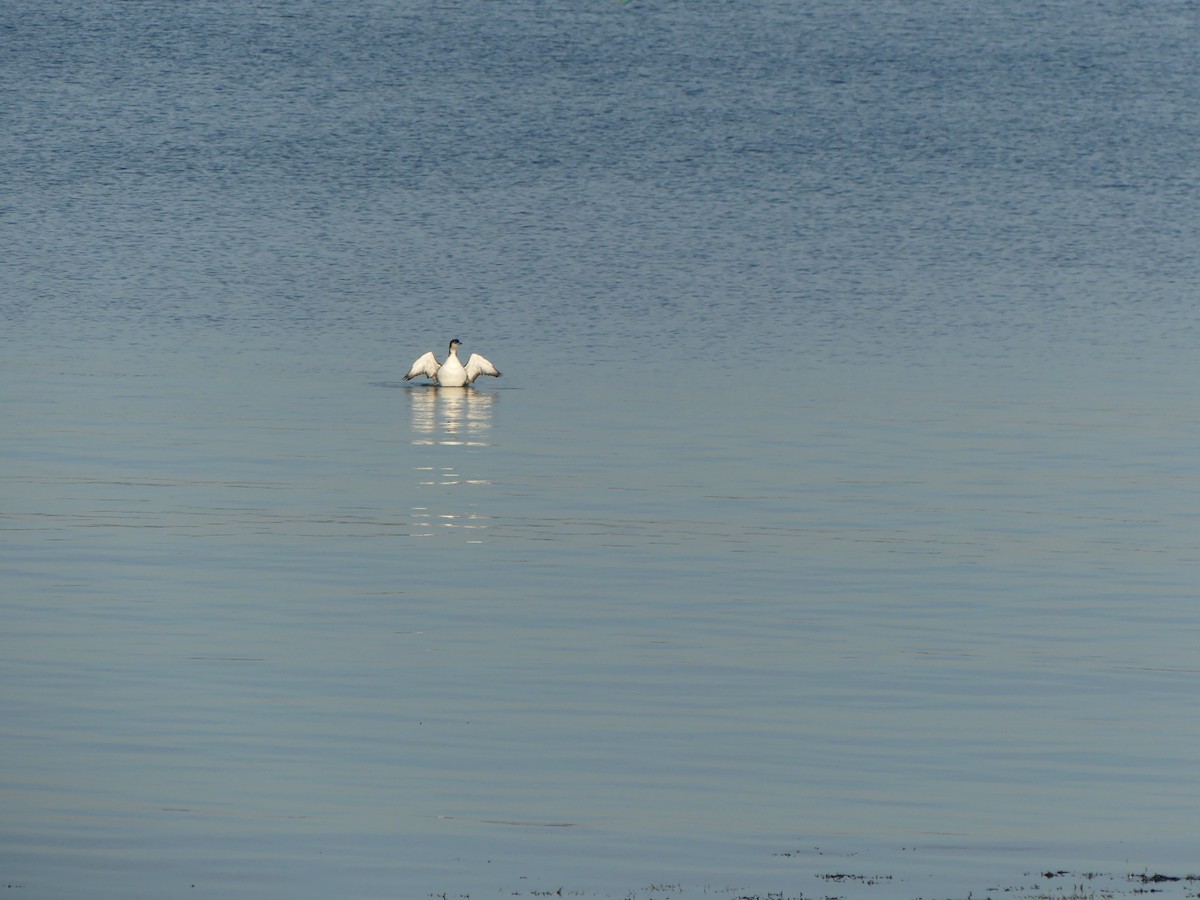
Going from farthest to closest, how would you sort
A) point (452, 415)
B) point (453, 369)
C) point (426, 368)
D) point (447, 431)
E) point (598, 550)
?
point (426, 368), point (453, 369), point (452, 415), point (447, 431), point (598, 550)

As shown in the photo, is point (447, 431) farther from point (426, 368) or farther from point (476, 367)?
point (426, 368)

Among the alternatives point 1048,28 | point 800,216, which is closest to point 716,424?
point 800,216

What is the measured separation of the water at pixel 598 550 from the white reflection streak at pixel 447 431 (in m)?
0.18

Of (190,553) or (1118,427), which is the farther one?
(1118,427)

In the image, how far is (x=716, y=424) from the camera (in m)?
40.1

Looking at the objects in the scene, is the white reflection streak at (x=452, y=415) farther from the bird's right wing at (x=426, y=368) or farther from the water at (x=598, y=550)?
the bird's right wing at (x=426, y=368)

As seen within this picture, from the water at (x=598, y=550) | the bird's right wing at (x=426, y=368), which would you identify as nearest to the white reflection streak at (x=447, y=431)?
the water at (x=598, y=550)

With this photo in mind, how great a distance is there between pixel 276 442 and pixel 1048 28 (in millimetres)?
112318

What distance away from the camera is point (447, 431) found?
39156mm

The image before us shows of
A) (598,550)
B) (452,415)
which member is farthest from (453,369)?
(598,550)

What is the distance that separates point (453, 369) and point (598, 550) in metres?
20.7

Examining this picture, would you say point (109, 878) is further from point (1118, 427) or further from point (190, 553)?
point (1118, 427)

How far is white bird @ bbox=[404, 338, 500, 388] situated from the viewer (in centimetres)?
4644

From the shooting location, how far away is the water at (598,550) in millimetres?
14617
